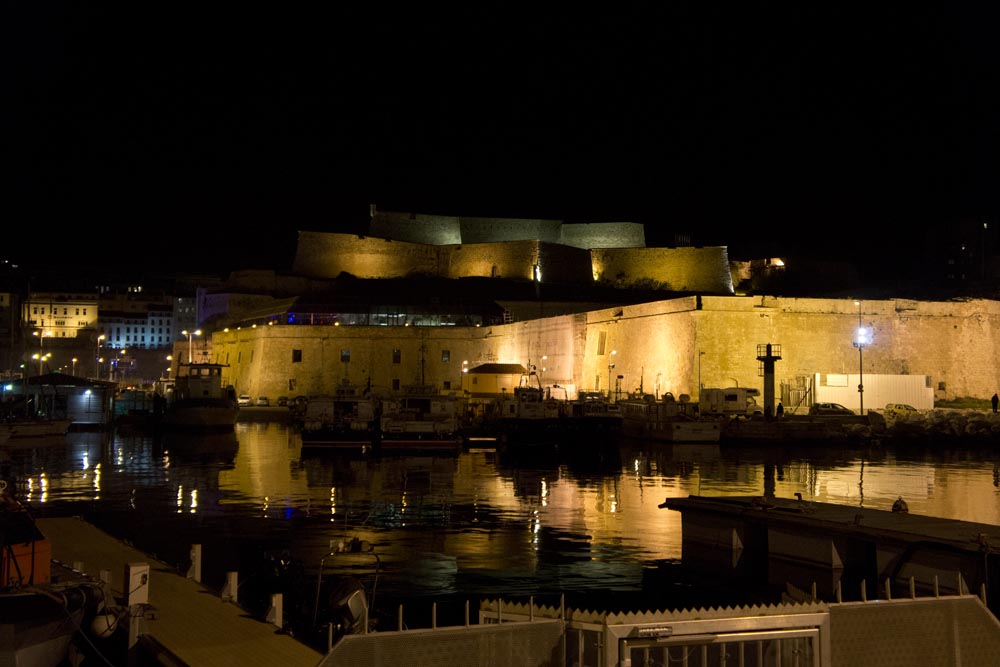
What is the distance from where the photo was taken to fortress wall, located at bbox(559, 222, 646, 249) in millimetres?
68500

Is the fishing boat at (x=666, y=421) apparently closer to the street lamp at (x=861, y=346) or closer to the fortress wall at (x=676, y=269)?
the street lamp at (x=861, y=346)

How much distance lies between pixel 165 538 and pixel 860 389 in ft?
97.4

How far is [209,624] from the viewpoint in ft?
26.3

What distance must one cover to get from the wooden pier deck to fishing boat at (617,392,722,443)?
2405 centimetres

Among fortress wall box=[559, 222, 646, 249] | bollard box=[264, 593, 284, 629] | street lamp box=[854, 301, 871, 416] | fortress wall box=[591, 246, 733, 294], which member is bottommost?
bollard box=[264, 593, 284, 629]

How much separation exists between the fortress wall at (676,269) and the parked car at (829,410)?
88.4ft

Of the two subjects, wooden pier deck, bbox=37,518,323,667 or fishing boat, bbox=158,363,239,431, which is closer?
wooden pier deck, bbox=37,518,323,667

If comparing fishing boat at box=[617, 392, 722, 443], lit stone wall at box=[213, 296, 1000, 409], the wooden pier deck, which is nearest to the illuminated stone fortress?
lit stone wall at box=[213, 296, 1000, 409]

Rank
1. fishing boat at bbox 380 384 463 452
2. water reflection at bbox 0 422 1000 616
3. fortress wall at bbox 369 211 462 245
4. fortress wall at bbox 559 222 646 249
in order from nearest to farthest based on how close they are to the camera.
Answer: water reflection at bbox 0 422 1000 616
fishing boat at bbox 380 384 463 452
fortress wall at bbox 369 211 462 245
fortress wall at bbox 559 222 646 249

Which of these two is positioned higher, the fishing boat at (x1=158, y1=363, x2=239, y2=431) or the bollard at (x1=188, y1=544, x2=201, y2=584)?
the fishing boat at (x1=158, y1=363, x2=239, y2=431)

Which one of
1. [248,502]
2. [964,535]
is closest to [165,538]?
[248,502]

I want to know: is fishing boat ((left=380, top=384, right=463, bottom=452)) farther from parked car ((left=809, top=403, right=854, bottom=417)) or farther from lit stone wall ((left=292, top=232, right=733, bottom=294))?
lit stone wall ((left=292, top=232, right=733, bottom=294))

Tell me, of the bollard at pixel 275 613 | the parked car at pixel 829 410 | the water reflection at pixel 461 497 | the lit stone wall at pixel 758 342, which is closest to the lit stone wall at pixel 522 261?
the lit stone wall at pixel 758 342

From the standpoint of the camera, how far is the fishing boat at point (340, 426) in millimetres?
30609
